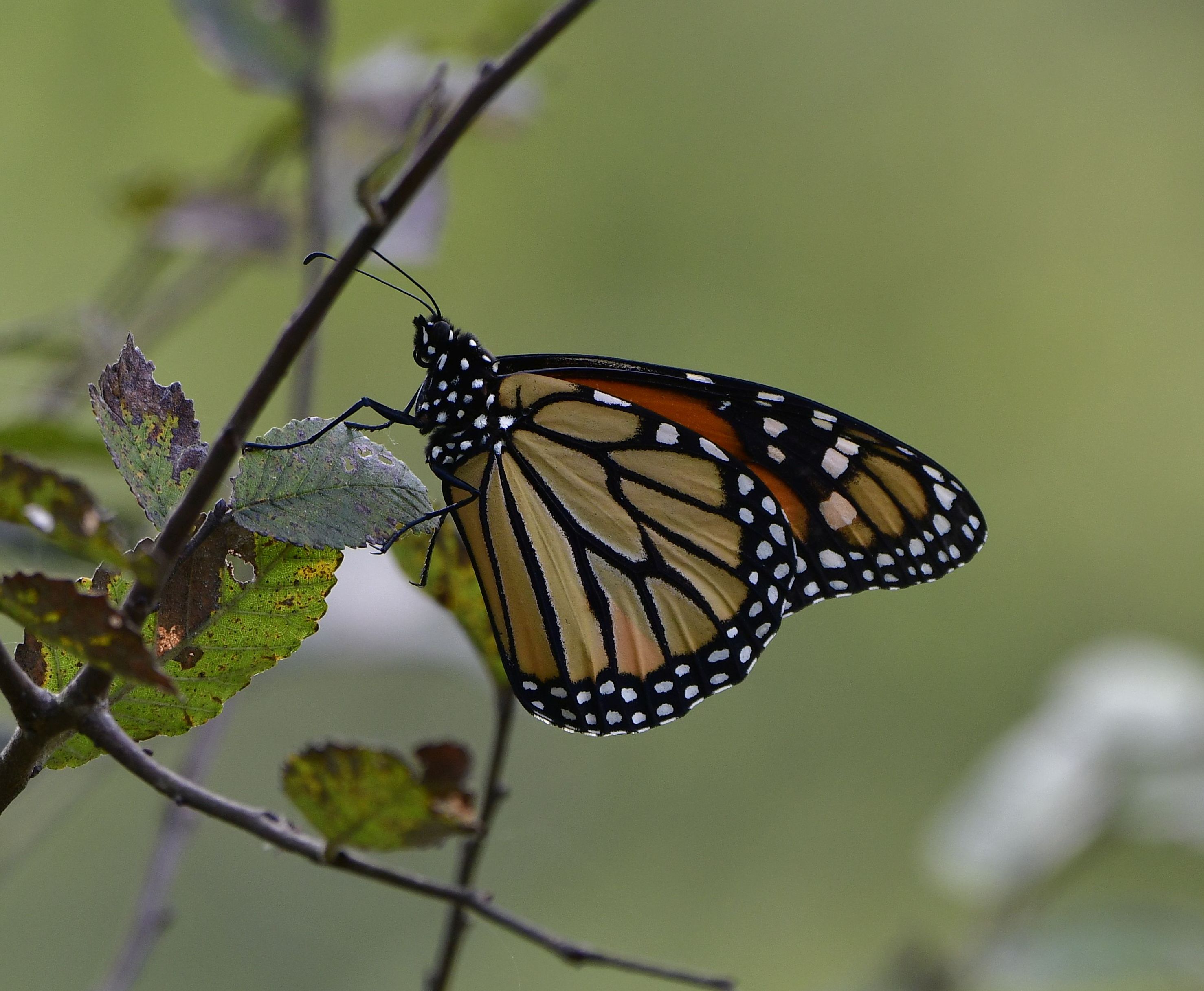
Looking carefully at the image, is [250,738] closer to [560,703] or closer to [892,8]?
[560,703]

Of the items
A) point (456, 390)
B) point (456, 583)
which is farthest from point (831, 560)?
point (456, 583)

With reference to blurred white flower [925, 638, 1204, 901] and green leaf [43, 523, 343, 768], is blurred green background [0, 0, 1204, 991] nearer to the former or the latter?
blurred white flower [925, 638, 1204, 901]

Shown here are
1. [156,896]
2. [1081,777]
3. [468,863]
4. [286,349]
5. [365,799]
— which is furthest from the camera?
[1081,777]

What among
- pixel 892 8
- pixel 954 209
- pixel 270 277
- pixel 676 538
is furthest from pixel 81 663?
pixel 892 8

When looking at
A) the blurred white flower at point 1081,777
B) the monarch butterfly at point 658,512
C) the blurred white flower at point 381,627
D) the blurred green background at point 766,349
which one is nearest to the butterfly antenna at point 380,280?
the monarch butterfly at point 658,512

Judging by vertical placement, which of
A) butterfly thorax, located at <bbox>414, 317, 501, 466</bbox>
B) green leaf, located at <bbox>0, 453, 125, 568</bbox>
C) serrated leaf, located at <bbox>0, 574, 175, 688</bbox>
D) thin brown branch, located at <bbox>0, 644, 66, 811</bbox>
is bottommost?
thin brown branch, located at <bbox>0, 644, 66, 811</bbox>

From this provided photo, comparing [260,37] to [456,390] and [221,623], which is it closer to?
[456,390]

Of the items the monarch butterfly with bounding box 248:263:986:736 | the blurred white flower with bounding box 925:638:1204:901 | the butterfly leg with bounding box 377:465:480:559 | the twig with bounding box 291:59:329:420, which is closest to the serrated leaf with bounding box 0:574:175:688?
the butterfly leg with bounding box 377:465:480:559

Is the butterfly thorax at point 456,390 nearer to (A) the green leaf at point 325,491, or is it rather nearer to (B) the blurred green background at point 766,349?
(A) the green leaf at point 325,491
